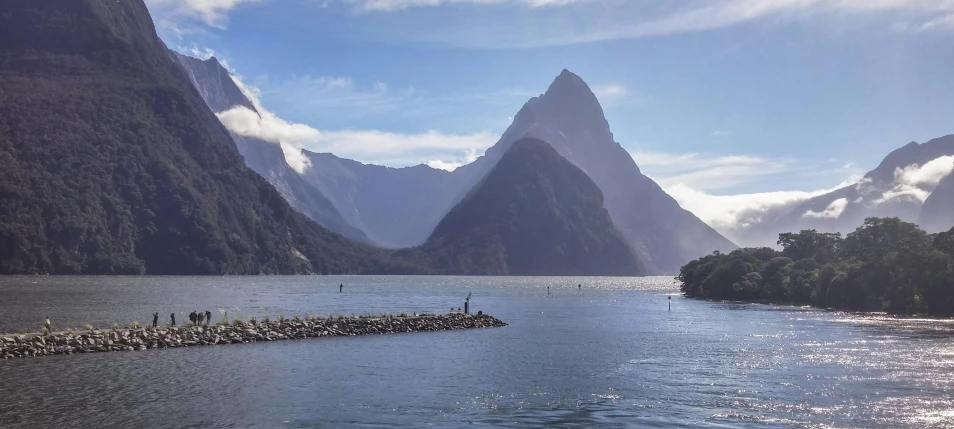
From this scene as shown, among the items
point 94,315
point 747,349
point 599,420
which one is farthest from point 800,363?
point 94,315

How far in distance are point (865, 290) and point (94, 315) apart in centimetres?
11489

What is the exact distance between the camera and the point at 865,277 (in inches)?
5094

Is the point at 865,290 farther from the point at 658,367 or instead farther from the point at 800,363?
the point at 658,367

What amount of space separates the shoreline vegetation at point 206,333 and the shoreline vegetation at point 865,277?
228ft

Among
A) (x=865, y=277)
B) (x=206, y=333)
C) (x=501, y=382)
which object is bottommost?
(x=501, y=382)

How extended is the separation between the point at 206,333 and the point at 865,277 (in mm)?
107969

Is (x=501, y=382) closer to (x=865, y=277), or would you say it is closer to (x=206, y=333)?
(x=206, y=333)

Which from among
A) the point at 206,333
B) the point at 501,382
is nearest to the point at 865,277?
the point at 501,382

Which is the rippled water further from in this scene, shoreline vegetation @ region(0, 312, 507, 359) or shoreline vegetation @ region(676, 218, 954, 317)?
shoreline vegetation @ region(676, 218, 954, 317)

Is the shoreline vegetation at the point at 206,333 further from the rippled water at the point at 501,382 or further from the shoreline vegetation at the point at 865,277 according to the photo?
the shoreline vegetation at the point at 865,277

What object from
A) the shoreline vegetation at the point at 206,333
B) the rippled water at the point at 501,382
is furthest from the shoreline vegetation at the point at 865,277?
the shoreline vegetation at the point at 206,333

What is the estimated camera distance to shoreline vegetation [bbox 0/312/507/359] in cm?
5416

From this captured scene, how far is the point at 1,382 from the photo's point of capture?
137 feet

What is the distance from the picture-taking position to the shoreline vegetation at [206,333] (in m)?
54.2
